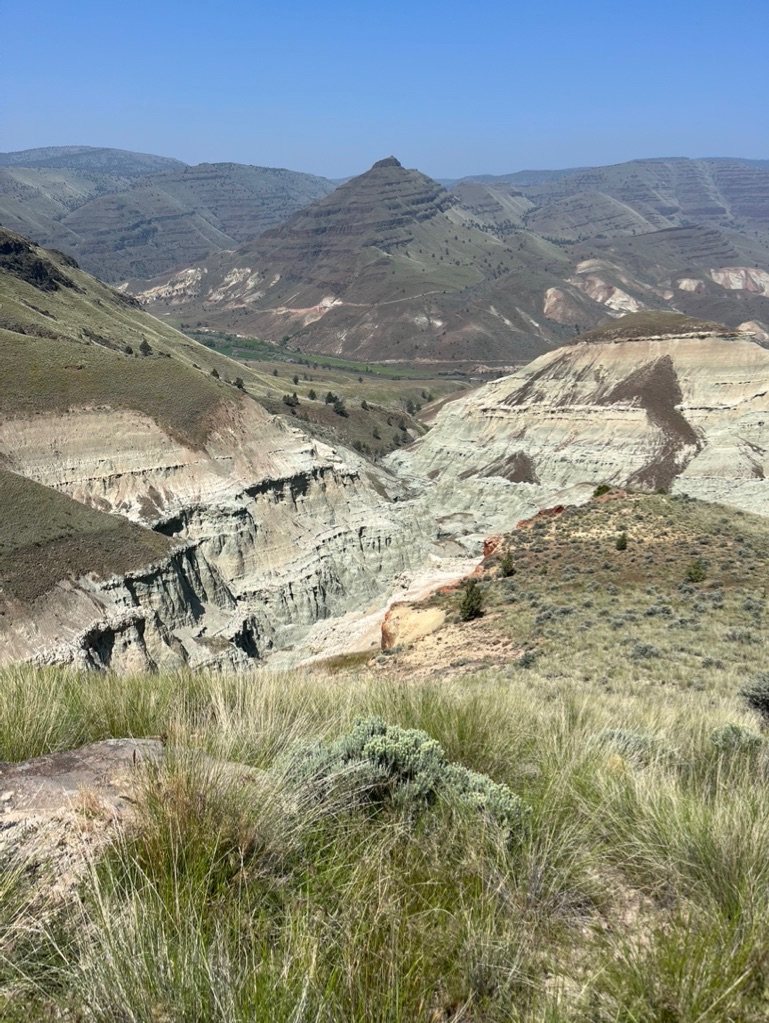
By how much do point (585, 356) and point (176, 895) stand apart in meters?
91.4

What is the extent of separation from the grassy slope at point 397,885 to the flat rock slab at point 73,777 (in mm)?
244

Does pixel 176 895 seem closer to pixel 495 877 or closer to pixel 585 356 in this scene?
pixel 495 877

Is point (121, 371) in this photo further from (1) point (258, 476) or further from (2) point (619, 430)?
(2) point (619, 430)

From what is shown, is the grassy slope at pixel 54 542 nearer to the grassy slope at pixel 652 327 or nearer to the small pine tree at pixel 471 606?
the small pine tree at pixel 471 606

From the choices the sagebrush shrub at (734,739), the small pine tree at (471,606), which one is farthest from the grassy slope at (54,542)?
the sagebrush shrub at (734,739)

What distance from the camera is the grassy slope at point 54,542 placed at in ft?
102

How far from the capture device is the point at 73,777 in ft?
13.7

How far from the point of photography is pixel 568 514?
116ft

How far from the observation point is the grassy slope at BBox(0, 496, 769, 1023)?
2.59m

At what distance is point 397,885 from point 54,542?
114ft

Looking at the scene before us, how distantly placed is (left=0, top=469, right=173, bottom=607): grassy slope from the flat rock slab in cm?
2879

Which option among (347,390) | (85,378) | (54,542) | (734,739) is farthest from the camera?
(347,390)

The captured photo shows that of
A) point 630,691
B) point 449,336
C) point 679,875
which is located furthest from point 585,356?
point 449,336

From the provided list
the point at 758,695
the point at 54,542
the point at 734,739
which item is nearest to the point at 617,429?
the point at 54,542
